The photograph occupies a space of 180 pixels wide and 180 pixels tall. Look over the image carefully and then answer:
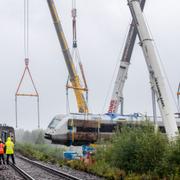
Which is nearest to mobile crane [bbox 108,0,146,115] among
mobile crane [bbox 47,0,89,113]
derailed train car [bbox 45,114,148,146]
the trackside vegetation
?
derailed train car [bbox 45,114,148,146]

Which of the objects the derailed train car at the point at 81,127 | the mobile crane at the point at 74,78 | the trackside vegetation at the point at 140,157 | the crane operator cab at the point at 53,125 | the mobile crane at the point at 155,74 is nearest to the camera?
the trackside vegetation at the point at 140,157

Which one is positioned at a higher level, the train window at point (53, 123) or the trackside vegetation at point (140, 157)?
the train window at point (53, 123)

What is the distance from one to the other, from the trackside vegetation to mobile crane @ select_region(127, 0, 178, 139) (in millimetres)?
1359

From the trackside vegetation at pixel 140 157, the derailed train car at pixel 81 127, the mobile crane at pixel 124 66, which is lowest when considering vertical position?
the trackside vegetation at pixel 140 157

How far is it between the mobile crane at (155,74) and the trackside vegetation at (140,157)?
4.46 ft

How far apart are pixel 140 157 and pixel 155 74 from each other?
15.9ft

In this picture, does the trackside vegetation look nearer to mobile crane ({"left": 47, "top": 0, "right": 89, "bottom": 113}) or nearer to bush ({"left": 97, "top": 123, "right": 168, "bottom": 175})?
bush ({"left": 97, "top": 123, "right": 168, "bottom": 175})

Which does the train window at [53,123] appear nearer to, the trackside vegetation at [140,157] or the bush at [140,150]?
the trackside vegetation at [140,157]

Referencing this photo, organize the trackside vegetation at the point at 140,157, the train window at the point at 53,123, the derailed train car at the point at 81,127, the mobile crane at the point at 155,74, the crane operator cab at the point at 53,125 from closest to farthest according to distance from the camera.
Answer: the trackside vegetation at the point at 140,157
the mobile crane at the point at 155,74
the derailed train car at the point at 81,127
the crane operator cab at the point at 53,125
the train window at the point at 53,123

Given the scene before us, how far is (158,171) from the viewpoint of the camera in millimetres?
17156

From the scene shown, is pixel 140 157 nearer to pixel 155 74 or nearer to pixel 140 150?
pixel 140 150

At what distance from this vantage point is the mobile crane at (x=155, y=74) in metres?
20.6

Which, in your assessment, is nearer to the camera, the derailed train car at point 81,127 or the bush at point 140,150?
the bush at point 140,150

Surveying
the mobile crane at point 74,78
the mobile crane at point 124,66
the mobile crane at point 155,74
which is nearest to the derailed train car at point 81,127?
the mobile crane at point 124,66
